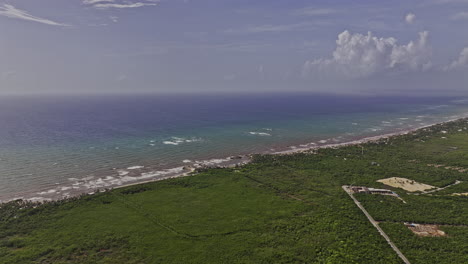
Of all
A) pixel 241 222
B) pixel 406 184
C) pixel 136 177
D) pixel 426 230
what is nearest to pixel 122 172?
pixel 136 177

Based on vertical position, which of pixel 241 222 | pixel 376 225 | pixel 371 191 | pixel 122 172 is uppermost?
pixel 371 191

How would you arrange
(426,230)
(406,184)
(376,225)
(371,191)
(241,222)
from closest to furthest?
(426,230) < (376,225) < (241,222) < (371,191) < (406,184)

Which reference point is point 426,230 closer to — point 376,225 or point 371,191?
point 376,225

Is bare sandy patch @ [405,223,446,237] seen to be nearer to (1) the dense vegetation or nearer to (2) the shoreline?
(1) the dense vegetation

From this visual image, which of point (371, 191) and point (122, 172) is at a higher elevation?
point (371, 191)

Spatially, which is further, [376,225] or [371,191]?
[371,191]

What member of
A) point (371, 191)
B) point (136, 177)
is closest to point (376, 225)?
point (371, 191)

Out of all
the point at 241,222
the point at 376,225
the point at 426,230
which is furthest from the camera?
the point at 241,222

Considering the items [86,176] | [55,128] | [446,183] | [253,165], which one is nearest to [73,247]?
[86,176]
